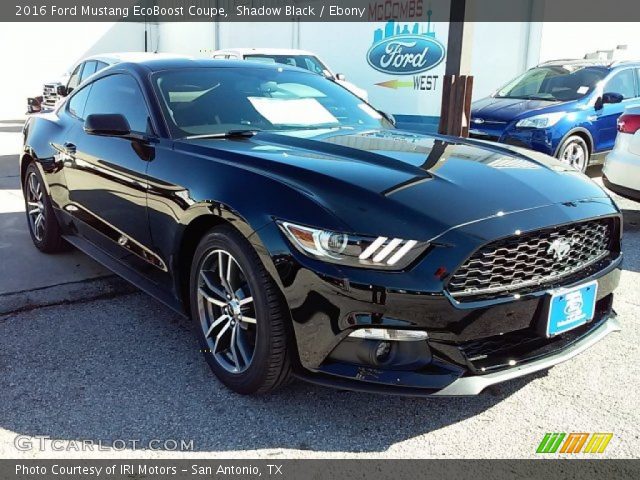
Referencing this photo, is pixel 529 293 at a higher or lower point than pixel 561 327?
higher

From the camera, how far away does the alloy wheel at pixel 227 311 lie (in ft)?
9.09

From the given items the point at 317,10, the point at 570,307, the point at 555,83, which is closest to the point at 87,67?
the point at 555,83

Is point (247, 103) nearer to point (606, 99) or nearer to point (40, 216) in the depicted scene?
point (40, 216)

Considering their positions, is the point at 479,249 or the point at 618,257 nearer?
the point at 479,249

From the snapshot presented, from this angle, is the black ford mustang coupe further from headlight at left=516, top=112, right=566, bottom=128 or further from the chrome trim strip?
headlight at left=516, top=112, right=566, bottom=128

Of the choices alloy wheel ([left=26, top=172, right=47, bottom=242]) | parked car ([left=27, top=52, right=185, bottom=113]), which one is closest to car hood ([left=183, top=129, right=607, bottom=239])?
alloy wheel ([left=26, top=172, right=47, bottom=242])

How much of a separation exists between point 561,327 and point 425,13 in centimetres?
1153

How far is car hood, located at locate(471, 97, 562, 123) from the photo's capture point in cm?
798

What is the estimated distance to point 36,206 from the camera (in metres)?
5.08

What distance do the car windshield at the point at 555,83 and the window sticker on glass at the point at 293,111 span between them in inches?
219

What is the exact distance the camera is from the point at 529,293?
8.05 feet

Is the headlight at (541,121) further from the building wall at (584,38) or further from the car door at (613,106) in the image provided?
the building wall at (584,38)

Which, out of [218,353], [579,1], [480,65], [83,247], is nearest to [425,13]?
[480,65]
